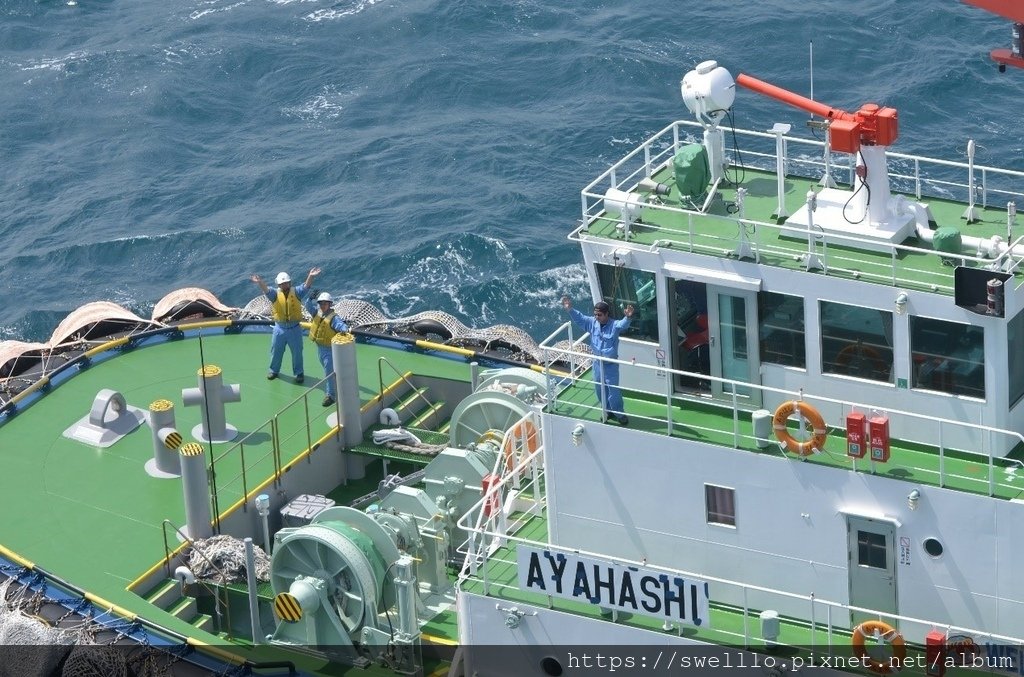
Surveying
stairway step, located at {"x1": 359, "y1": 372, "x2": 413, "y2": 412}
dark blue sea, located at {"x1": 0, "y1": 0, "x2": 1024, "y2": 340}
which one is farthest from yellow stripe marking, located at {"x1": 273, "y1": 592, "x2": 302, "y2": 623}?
dark blue sea, located at {"x1": 0, "y1": 0, "x2": 1024, "y2": 340}

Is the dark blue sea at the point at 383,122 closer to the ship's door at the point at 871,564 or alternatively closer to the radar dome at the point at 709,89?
the radar dome at the point at 709,89

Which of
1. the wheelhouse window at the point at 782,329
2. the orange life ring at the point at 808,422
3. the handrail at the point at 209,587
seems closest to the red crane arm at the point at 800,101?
the wheelhouse window at the point at 782,329

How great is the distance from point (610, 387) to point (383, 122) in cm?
2655

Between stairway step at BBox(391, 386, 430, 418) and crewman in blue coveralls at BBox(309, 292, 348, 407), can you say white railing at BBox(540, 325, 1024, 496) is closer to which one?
stairway step at BBox(391, 386, 430, 418)

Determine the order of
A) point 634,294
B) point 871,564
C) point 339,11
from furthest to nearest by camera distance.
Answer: point 339,11 → point 634,294 → point 871,564

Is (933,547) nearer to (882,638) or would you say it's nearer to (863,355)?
(882,638)

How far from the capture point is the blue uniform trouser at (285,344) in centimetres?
2625

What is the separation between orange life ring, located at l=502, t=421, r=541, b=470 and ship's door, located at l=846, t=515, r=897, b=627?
4.58m

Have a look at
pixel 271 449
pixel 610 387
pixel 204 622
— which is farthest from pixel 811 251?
pixel 271 449

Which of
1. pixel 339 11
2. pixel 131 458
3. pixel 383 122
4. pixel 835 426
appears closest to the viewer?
pixel 835 426

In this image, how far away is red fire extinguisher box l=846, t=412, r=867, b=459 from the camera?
57.2 feet

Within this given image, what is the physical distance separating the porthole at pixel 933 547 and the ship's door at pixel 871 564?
377 mm

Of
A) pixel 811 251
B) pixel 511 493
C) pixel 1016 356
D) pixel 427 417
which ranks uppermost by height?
pixel 811 251

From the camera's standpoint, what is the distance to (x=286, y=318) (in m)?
26.0
